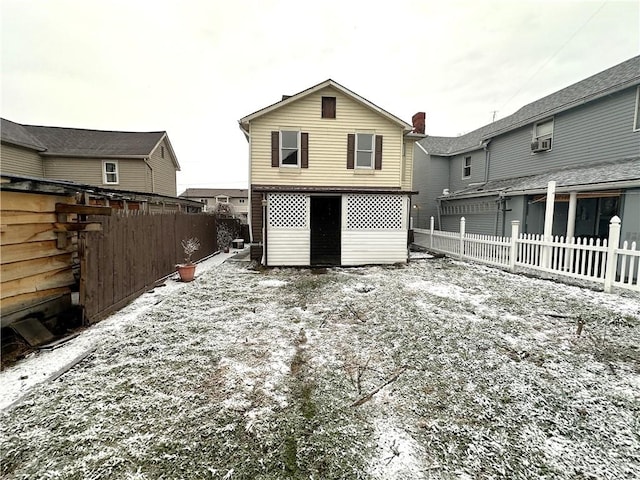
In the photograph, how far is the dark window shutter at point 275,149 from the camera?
1076cm

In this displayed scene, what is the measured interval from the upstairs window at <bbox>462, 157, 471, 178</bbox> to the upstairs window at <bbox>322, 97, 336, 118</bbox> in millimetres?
10353

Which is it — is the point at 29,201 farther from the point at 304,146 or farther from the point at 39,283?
the point at 304,146

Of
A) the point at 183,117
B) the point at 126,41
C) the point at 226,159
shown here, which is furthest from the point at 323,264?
the point at 226,159

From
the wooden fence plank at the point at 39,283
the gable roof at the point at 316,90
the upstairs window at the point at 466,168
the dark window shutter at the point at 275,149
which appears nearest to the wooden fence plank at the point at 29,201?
the wooden fence plank at the point at 39,283

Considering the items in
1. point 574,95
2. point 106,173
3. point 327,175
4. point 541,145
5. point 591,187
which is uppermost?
point 574,95

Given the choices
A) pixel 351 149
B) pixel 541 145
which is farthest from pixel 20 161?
pixel 541 145

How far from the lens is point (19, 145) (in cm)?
1447

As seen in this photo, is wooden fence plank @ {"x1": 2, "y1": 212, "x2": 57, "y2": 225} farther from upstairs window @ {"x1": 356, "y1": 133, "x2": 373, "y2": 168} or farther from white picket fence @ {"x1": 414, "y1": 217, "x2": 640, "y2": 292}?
white picket fence @ {"x1": 414, "y1": 217, "x2": 640, "y2": 292}

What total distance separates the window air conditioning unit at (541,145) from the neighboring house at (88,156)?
Answer: 2074 centimetres

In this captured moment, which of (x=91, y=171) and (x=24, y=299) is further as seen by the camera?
(x=91, y=171)

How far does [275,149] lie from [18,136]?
1532 cm

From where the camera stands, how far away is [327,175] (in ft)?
36.5

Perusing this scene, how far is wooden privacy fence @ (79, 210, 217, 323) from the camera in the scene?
Answer: 4391 millimetres

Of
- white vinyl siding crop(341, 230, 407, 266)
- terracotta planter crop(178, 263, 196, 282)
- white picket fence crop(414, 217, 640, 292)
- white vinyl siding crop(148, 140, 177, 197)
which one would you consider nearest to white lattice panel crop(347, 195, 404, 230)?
white vinyl siding crop(341, 230, 407, 266)
